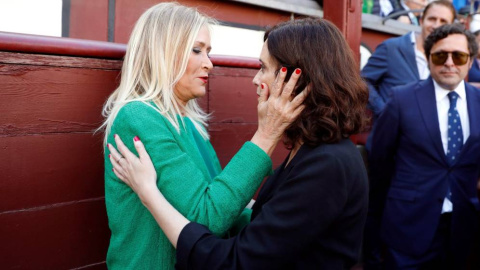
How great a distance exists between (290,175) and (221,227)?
25 cm

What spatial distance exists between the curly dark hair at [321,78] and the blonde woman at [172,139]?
0.17 feet

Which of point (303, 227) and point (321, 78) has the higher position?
point (321, 78)

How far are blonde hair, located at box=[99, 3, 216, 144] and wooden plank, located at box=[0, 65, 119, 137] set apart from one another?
20cm

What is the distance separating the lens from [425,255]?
2.63 metres

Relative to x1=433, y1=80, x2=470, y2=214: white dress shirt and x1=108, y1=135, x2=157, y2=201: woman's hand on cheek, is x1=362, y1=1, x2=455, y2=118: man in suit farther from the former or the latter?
x1=108, y1=135, x2=157, y2=201: woman's hand on cheek

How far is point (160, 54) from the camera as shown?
1551 millimetres

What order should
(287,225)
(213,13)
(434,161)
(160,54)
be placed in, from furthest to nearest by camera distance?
(213,13)
(434,161)
(160,54)
(287,225)

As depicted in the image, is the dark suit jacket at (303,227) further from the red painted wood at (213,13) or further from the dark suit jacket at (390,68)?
the dark suit jacket at (390,68)

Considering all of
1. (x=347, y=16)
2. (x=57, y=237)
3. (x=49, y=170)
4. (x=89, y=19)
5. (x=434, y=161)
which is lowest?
(x=57, y=237)

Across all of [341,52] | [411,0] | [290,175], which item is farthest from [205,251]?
[411,0]

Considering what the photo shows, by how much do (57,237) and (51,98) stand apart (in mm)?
498

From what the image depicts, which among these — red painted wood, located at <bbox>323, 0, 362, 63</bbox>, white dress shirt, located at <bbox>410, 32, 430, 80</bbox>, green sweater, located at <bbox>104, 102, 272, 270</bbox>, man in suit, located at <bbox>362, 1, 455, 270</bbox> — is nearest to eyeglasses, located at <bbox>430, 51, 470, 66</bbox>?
red painted wood, located at <bbox>323, 0, 362, 63</bbox>

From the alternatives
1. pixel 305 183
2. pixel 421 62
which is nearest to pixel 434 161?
pixel 421 62

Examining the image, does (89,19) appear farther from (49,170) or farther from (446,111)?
(446,111)
